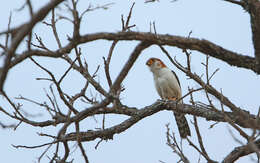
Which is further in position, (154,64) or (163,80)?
(154,64)

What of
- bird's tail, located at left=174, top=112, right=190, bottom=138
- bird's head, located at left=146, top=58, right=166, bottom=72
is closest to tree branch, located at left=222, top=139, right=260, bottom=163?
bird's tail, located at left=174, top=112, right=190, bottom=138

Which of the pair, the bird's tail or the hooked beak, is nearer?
the bird's tail

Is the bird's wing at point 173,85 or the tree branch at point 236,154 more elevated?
the bird's wing at point 173,85

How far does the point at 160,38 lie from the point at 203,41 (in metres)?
0.45

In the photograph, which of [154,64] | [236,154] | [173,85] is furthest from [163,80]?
[236,154]

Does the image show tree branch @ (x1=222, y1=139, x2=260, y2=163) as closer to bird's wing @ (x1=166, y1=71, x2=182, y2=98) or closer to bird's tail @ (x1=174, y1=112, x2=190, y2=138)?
bird's tail @ (x1=174, y1=112, x2=190, y2=138)

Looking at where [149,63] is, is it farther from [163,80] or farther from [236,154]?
[236,154]

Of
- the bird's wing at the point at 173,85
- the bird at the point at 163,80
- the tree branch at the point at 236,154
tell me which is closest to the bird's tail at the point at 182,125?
the bird at the point at 163,80

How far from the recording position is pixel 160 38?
344 cm

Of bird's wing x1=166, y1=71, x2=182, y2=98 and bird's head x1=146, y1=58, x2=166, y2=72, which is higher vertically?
bird's head x1=146, y1=58, x2=166, y2=72

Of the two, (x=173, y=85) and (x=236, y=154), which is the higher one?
(x=173, y=85)

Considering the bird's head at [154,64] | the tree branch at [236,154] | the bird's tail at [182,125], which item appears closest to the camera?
the tree branch at [236,154]

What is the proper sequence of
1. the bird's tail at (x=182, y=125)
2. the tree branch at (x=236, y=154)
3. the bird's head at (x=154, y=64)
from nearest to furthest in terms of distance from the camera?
the tree branch at (x=236, y=154) < the bird's tail at (x=182, y=125) < the bird's head at (x=154, y=64)

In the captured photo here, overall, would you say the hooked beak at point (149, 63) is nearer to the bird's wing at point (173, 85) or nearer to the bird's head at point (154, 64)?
the bird's head at point (154, 64)
